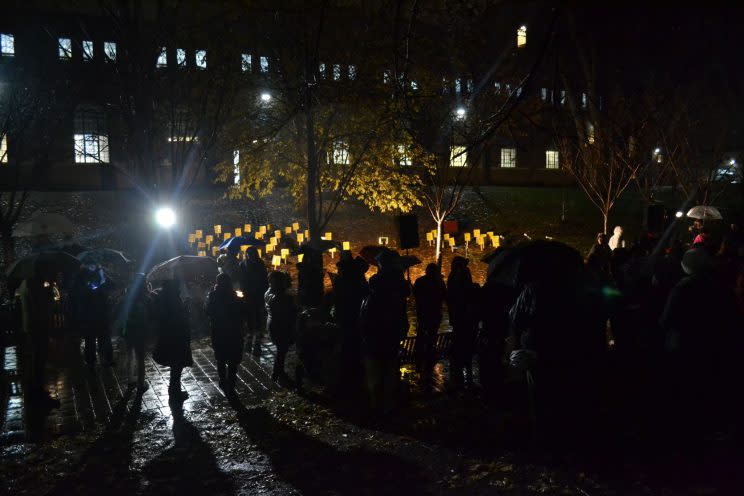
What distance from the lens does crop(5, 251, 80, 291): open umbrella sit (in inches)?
358

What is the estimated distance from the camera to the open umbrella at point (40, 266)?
29.8 ft

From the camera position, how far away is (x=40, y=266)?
30.4ft

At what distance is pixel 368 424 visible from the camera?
7.41 m

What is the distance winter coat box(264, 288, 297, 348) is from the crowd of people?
20mm

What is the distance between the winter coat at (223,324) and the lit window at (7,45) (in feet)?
112

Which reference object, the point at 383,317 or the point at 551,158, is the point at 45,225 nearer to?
the point at 383,317

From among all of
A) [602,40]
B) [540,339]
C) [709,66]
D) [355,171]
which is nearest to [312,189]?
[355,171]

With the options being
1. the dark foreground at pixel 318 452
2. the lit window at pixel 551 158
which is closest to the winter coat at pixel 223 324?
the dark foreground at pixel 318 452

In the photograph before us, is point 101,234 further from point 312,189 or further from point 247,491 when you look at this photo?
point 247,491

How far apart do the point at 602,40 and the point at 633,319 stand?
19678 millimetres

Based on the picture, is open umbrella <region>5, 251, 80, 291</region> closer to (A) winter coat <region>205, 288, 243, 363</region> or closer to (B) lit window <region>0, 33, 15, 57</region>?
(A) winter coat <region>205, 288, 243, 363</region>

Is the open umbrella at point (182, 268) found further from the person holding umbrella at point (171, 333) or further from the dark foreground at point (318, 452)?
the person holding umbrella at point (171, 333)

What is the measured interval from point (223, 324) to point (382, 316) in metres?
2.36

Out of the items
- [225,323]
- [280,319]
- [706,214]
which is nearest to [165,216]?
[280,319]
